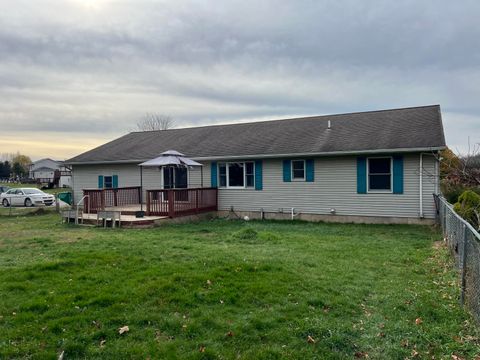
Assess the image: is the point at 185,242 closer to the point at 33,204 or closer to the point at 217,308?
the point at 217,308

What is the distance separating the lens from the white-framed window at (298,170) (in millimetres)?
14750

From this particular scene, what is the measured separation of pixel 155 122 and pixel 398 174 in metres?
41.1

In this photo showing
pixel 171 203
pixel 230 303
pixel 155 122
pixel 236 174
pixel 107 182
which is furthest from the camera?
pixel 155 122

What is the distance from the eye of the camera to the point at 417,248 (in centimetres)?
871

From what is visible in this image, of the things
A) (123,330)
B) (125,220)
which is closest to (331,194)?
(125,220)

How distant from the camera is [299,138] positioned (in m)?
15.8

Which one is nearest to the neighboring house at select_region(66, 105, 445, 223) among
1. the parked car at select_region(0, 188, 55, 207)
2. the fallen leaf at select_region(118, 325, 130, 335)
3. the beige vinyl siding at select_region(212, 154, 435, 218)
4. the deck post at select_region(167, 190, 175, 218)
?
the beige vinyl siding at select_region(212, 154, 435, 218)

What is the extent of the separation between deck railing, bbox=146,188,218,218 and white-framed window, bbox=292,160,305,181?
3.57 m

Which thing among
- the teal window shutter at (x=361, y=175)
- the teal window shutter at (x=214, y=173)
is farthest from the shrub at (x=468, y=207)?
the teal window shutter at (x=214, y=173)

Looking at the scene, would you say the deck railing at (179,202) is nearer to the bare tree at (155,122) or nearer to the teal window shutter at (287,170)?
the teal window shutter at (287,170)

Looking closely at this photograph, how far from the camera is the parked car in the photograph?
82.4 ft

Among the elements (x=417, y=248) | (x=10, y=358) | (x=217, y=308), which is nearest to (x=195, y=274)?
(x=217, y=308)

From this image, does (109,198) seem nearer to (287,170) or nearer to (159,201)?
(159,201)

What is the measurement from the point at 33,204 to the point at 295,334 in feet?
84.0
